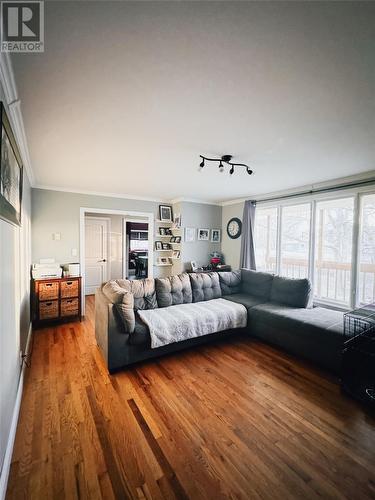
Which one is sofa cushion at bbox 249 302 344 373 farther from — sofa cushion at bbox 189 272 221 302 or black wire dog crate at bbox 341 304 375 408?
sofa cushion at bbox 189 272 221 302

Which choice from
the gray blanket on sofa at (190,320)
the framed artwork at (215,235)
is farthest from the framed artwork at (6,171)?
the framed artwork at (215,235)

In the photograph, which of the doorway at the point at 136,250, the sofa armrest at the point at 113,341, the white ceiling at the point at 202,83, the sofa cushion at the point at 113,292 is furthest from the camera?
the doorway at the point at 136,250

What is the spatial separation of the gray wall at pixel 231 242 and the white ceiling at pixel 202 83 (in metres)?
2.52

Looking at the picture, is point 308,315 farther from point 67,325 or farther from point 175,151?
point 67,325

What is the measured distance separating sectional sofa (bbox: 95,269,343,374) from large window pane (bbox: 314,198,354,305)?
699 millimetres

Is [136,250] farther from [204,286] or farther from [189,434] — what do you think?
[189,434]

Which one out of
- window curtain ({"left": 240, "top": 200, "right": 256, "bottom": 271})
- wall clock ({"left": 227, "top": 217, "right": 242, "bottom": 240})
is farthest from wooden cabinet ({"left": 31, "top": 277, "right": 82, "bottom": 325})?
wall clock ({"left": 227, "top": 217, "right": 242, "bottom": 240})

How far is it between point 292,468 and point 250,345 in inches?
69.1

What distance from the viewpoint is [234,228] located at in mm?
5410

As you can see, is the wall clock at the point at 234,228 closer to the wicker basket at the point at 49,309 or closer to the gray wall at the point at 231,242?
the gray wall at the point at 231,242

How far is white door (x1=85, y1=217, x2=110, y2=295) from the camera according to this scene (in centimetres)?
593

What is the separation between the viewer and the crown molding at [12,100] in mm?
1266

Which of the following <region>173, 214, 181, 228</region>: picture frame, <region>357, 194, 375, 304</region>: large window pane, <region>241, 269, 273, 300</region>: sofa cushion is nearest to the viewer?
<region>357, 194, 375, 304</region>: large window pane

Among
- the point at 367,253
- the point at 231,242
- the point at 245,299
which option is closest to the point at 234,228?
the point at 231,242
